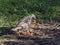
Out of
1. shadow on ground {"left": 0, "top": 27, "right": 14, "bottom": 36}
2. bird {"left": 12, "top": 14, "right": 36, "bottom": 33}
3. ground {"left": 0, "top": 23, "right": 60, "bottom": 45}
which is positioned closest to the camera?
ground {"left": 0, "top": 23, "right": 60, "bottom": 45}

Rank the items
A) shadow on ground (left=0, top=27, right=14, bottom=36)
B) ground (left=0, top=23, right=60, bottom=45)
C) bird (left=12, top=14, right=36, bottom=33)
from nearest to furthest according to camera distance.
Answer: ground (left=0, top=23, right=60, bottom=45)
bird (left=12, top=14, right=36, bottom=33)
shadow on ground (left=0, top=27, right=14, bottom=36)

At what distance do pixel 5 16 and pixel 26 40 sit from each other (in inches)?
77.2

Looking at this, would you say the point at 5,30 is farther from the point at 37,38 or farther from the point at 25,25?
the point at 37,38

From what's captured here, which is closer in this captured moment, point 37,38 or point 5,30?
point 37,38

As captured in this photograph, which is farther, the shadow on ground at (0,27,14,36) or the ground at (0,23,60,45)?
the shadow on ground at (0,27,14,36)

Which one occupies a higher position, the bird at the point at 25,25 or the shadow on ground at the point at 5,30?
the bird at the point at 25,25

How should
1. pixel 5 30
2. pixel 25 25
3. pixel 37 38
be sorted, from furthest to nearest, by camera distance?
pixel 5 30 < pixel 25 25 < pixel 37 38

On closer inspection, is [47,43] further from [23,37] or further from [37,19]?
[37,19]

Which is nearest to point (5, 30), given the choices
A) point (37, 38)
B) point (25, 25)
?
point (25, 25)

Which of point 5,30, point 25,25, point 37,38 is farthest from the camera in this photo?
point 5,30

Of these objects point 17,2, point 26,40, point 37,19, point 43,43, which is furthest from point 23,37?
point 17,2

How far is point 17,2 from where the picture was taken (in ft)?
29.1

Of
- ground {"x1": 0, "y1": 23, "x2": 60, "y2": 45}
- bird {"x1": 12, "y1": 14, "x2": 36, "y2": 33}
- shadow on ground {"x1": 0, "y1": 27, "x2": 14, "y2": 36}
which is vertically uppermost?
bird {"x1": 12, "y1": 14, "x2": 36, "y2": 33}

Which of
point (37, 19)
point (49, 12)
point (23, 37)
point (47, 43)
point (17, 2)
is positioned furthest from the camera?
point (17, 2)
